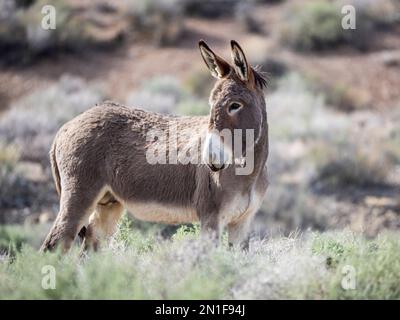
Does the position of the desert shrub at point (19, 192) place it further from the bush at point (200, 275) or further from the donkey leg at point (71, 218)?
the bush at point (200, 275)

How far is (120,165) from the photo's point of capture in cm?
741

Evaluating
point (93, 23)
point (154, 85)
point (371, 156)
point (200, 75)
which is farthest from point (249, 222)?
point (93, 23)

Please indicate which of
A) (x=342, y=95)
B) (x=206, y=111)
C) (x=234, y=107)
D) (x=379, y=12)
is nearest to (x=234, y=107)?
(x=234, y=107)

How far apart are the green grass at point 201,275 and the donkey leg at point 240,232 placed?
0.38 metres

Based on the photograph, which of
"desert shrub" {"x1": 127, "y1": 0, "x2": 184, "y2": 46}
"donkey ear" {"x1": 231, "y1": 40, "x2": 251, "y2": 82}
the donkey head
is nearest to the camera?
the donkey head

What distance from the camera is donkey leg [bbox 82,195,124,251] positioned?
304 inches

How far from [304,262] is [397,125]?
13.5 meters

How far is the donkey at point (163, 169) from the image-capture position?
6.72 meters

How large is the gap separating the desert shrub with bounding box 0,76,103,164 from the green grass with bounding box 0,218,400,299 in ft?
33.2

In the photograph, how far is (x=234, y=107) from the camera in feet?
22.0

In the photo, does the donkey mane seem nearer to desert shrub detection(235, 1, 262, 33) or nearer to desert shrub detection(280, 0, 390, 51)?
desert shrub detection(280, 0, 390, 51)

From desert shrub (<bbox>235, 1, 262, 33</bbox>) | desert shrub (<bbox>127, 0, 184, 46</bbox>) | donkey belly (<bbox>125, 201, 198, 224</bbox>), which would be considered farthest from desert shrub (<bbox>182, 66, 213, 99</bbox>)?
donkey belly (<bbox>125, 201, 198, 224</bbox>)

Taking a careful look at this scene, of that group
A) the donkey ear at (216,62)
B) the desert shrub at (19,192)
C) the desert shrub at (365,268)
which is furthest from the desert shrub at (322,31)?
the desert shrub at (365,268)

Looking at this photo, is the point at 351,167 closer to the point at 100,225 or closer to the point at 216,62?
the point at 100,225
